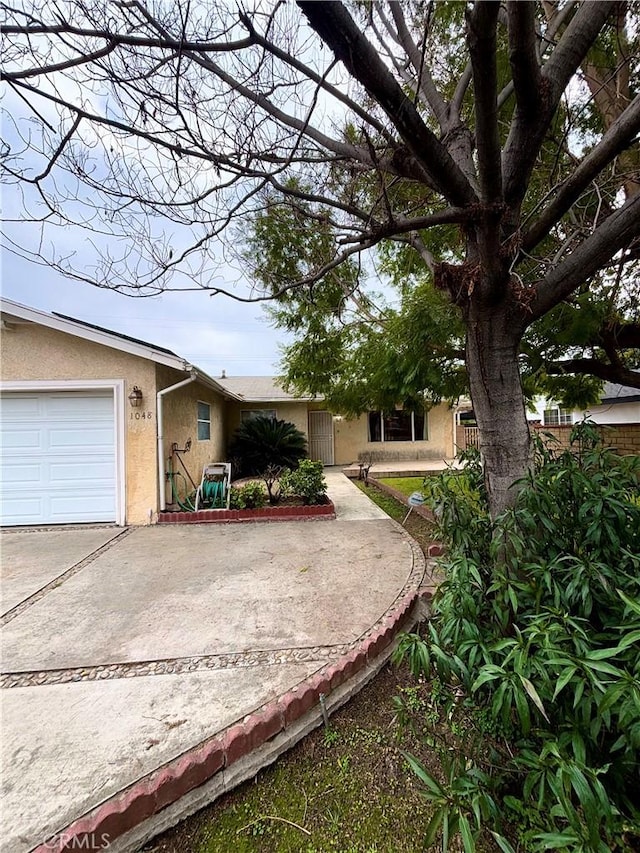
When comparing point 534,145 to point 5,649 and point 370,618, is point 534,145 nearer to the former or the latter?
point 370,618

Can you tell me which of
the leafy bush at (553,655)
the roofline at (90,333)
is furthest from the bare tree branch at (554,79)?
the roofline at (90,333)

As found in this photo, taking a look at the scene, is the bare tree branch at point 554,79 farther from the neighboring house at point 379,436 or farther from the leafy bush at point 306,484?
the neighboring house at point 379,436

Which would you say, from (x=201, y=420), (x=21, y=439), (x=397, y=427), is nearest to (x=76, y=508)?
(x=21, y=439)

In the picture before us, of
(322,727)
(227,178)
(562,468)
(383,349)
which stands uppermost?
(227,178)

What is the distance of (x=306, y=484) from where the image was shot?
737cm

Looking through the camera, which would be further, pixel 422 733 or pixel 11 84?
pixel 11 84

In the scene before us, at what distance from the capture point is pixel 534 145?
2.10 meters

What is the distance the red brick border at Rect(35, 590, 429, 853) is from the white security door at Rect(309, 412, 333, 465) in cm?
1238

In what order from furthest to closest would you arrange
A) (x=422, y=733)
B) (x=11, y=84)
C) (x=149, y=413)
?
(x=149, y=413), (x=11, y=84), (x=422, y=733)

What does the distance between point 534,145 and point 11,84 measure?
3.03 m

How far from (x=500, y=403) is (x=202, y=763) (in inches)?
99.9

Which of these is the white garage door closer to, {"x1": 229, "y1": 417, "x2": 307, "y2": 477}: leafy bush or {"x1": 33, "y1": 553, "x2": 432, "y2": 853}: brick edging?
{"x1": 229, "y1": 417, "x2": 307, "y2": 477}: leafy bush

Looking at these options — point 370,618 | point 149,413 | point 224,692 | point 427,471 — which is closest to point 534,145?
point 370,618

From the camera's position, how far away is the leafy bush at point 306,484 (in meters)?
7.36
